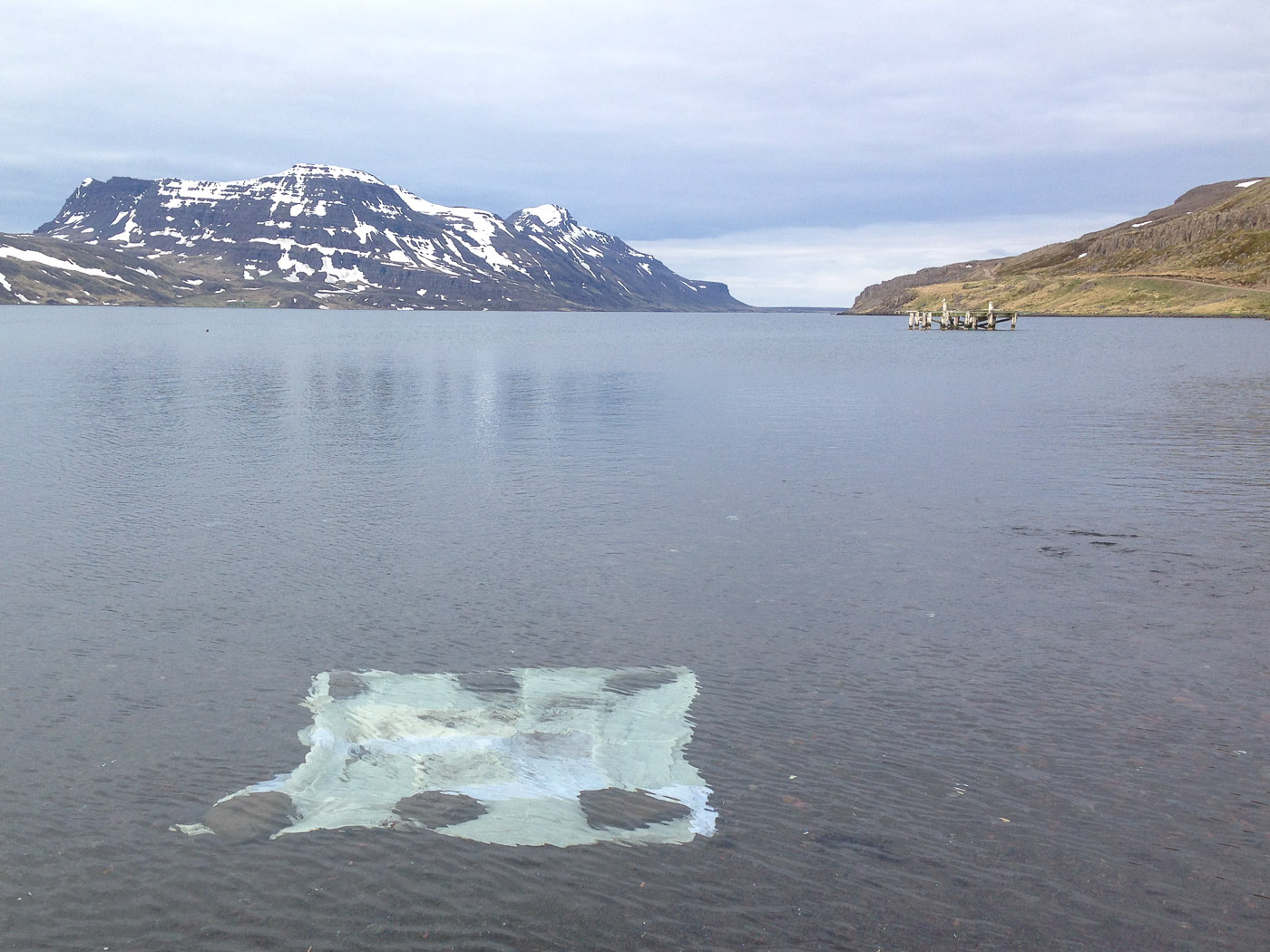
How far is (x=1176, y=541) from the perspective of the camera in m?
24.8

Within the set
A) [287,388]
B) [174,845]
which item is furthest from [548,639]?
[287,388]

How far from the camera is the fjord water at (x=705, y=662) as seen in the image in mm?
10414

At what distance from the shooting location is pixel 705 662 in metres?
17.2

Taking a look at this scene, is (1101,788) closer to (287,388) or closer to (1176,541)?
(1176,541)

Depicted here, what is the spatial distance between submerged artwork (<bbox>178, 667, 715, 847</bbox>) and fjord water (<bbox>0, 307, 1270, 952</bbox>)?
16.2 inches

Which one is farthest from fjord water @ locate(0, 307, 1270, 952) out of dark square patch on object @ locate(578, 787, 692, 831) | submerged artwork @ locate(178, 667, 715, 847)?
dark square patch on object @ locate(578, 787, 692, 831)

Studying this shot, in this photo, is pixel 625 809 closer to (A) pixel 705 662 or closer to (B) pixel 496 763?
(B) pixel 496 763

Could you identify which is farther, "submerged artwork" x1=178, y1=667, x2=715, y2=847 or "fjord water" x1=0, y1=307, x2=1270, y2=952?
"submerged artwork" x1=178, y1=667, x2=715, y2=847

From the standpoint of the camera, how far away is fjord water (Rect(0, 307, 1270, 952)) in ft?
34.2

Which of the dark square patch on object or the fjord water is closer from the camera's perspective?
the fjord water

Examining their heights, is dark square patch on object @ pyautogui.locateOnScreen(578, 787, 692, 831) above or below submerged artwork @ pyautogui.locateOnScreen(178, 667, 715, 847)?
below

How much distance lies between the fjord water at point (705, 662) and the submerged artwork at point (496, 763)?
0.41 metres

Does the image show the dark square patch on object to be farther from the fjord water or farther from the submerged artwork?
the fjord water

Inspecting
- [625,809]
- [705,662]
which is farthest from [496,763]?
[705,662]
